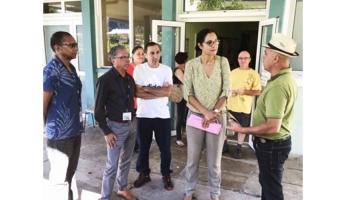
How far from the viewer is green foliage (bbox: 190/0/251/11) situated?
4.14m

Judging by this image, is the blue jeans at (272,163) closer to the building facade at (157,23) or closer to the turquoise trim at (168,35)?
the building facade at (157,23)

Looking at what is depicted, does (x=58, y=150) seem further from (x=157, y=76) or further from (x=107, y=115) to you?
(x=157, y=76)

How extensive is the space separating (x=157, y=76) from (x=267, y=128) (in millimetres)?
1343

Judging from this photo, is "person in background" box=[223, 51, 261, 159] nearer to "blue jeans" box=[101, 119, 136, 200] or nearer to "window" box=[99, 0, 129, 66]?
"blue jeans" box=[101, 119, 136, 200]

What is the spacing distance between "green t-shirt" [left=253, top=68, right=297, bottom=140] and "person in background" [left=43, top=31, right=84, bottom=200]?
1451mm

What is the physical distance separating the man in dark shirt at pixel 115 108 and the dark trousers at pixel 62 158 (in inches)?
11.1

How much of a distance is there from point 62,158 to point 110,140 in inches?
15.8

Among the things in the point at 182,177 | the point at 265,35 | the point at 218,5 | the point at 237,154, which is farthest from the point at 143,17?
the point at 182,177

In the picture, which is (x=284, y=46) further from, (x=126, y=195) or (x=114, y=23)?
(x=114, y=23)

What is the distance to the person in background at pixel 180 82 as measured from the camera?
3.82m

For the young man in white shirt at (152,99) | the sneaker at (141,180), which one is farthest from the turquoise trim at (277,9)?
the sneaker at (141,180)

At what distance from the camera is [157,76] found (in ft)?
8.66
